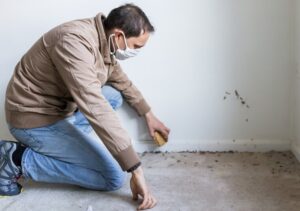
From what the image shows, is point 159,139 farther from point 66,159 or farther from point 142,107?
point 66,159

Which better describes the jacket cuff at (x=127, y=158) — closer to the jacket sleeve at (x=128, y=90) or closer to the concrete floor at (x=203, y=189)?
the concrete floor at (x=203, y=189)

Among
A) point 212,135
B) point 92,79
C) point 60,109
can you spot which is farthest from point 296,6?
point 60,109

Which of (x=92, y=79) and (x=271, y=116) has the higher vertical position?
(x=92, y=79)

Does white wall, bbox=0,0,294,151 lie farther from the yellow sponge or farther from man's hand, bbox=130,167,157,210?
man's hand, bbox=130,167,157,210

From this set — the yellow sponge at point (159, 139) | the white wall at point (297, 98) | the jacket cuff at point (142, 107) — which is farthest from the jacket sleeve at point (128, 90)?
the white wall at point (297, 98)

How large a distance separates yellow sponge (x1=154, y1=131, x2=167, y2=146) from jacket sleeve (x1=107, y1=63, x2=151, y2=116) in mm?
126

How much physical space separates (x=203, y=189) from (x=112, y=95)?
0.58 metres

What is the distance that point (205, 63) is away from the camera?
73.1 inches

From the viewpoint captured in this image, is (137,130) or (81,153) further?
(137,130)

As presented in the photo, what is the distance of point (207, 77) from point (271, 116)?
0.35 metres

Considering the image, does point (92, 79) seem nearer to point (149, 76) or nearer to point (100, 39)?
point (100, 39)

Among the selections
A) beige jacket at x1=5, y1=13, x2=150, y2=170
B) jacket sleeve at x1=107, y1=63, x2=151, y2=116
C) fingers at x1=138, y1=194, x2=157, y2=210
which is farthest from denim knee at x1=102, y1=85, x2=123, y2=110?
fingers at x1=138, y1=194, x2=157, y2=210

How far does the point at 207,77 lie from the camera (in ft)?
6.14

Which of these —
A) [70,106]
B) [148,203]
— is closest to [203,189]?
[148,203]
